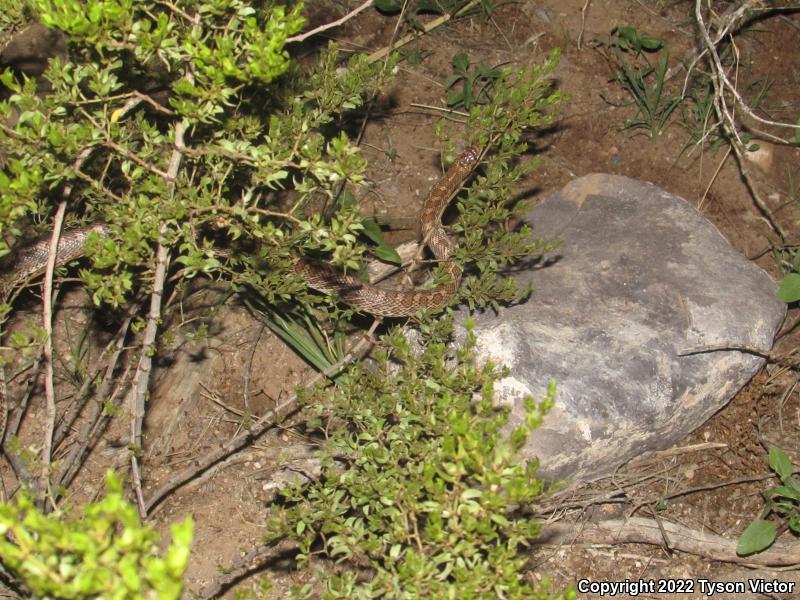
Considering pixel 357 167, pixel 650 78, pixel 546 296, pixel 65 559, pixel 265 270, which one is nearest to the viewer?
pixel 65 559

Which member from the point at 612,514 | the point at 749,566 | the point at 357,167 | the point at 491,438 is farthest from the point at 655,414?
the point at 357,167

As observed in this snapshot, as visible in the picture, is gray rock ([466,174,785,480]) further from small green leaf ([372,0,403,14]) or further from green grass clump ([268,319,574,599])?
small green leaf ([372,0,403,14])

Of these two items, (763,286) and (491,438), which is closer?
(491,438)

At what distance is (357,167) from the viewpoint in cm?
270

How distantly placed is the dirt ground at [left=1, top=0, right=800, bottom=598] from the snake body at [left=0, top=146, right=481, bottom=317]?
37 cm

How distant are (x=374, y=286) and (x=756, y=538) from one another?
2.64m

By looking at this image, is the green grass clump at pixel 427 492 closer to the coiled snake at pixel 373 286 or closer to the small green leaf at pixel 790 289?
the coiled snake at pixel 373 286

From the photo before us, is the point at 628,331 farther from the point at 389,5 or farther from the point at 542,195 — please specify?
the point at 389,5

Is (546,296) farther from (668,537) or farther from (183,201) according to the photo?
(183,201)

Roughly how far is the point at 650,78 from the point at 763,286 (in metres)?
2.29

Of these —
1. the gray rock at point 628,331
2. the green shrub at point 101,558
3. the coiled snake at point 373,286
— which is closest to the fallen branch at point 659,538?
the gray rock at point 628,331

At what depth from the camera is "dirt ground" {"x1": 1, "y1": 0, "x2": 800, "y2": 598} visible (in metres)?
4.45

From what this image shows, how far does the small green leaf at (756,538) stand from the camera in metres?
4.25

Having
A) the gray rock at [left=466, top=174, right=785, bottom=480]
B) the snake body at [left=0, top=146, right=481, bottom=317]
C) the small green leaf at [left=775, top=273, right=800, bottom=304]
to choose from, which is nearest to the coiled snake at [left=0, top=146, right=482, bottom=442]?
the snake body at [left=0, top=146, right=481, bottom=317]
